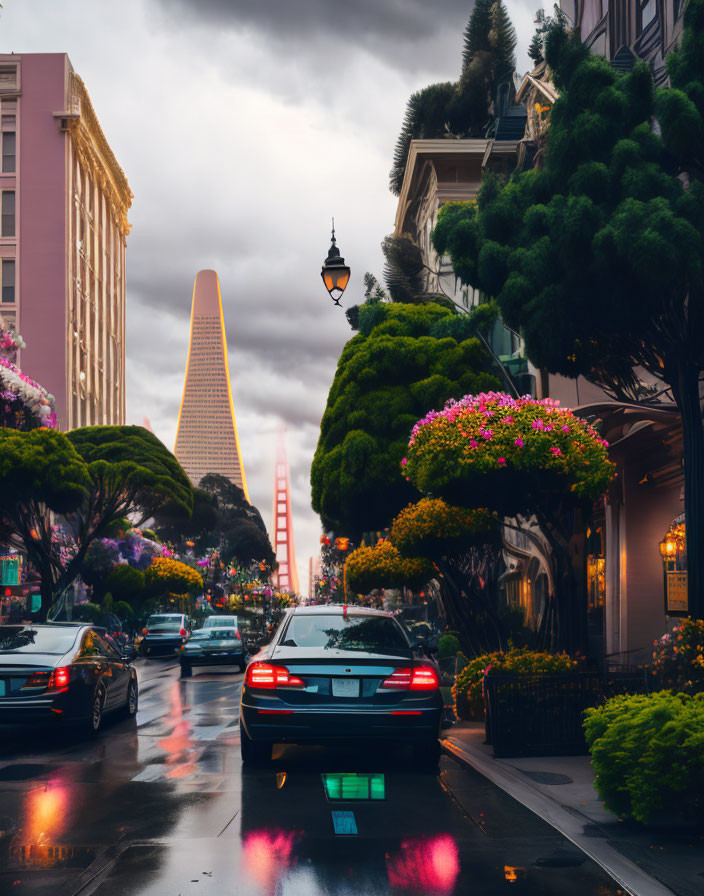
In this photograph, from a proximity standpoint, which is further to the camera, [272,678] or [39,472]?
[39,472]

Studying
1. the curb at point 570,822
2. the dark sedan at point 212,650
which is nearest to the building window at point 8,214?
the dark sedan at point 212,650

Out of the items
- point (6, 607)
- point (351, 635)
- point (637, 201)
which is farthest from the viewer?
point (6, 607)

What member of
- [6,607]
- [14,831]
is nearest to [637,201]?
[14,831]

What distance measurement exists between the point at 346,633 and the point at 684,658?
3.43 metres

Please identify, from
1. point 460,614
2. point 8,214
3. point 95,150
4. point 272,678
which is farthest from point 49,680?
point 95,150

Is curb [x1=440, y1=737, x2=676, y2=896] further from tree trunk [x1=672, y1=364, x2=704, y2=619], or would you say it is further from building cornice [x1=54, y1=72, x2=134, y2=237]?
building cornice [x1=54, y1=72, x2=134, y2=237]

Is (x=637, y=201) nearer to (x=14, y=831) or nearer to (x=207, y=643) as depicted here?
(x=14, y=831)

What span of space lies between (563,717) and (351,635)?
233 centimetres

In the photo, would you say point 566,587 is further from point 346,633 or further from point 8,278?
point 8,278

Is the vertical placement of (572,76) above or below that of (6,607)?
above

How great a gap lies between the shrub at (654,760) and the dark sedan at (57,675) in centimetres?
708

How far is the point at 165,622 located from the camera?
42.2 m

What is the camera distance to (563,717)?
10.7 m

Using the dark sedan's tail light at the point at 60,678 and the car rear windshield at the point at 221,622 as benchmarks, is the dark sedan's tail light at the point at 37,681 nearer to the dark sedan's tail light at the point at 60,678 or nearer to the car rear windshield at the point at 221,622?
the dark sedan's tail light at the point at 60,678
